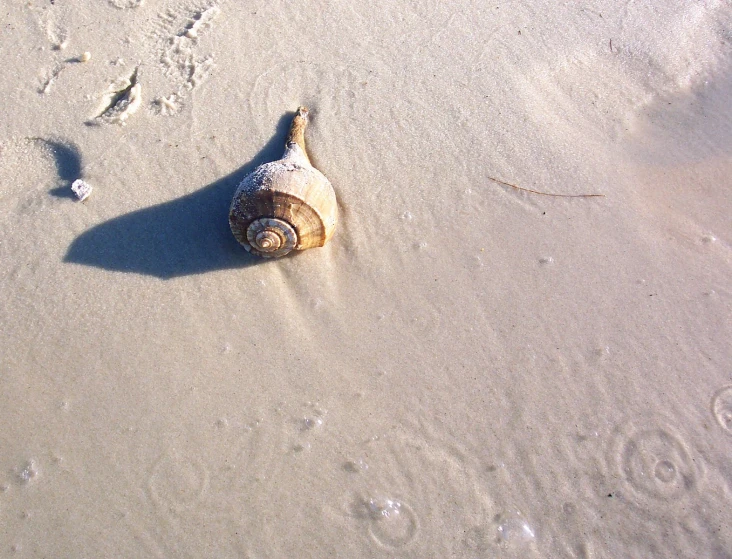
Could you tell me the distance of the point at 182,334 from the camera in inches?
112

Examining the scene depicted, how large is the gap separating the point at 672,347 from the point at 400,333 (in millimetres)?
1375

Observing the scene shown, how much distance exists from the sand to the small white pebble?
5 centimetres

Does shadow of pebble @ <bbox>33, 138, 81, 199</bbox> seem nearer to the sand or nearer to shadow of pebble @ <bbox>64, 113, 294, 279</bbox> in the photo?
the sand

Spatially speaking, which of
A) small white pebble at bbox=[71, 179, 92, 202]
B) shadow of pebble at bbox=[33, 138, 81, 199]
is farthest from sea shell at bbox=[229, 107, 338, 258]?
shadow of pebble at bbox=[33, 138, 81, 199]

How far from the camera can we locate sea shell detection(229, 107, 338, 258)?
2809 mm

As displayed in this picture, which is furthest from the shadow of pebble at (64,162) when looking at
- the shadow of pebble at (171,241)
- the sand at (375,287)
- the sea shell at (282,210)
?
the sea shell at (282,210)

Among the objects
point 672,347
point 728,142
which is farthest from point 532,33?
point 672,347

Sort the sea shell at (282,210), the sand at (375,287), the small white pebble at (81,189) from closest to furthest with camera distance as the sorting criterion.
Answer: the sand at (375,287)
the sea shell at (282,210)
the small white pebble at (81,189)

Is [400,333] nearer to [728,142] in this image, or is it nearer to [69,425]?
[69,425]

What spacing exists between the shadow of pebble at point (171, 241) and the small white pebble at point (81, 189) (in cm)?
23

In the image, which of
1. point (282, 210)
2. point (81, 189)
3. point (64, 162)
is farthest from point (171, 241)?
point (64, 162)

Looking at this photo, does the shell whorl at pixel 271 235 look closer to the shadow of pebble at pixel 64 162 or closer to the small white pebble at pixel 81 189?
the small white pebble at pixel 81 189

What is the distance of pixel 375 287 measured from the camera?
3008 mm

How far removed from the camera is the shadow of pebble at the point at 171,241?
10.00ft
